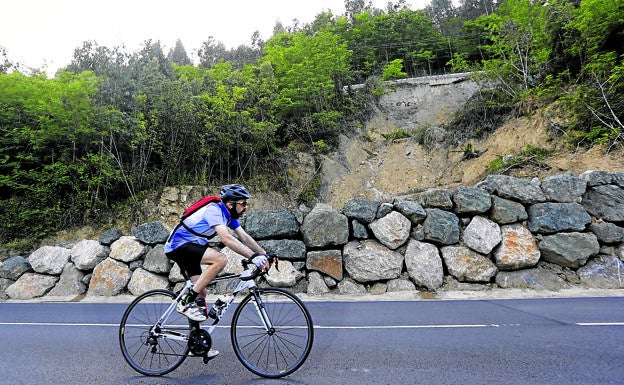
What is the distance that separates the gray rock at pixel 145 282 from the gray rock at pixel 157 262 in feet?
0.45

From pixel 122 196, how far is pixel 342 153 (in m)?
11.1

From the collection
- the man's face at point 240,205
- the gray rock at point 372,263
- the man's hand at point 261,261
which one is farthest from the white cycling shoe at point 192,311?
the gray rock at point 372,263

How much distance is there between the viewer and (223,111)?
15523 millimetres

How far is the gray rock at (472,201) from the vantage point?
8.52 meters

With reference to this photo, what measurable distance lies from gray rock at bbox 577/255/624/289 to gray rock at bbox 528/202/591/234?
0.81 meters

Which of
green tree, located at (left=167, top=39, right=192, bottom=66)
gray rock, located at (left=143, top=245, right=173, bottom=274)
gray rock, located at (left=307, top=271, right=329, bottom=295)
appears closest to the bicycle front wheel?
gray rock, located at (left=307, top=271, right=329, bottom=295)

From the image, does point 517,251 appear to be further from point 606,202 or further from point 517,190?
point 606,202

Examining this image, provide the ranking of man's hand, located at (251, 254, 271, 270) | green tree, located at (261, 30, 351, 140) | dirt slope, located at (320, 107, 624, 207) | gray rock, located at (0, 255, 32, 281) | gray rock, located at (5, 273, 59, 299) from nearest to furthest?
1. man's hand, located at (251, 254, 271, 270)
2. gray rock, located at (5, 273, 59, 299)
3. gray rock, located at (0, 255, 32, 281)
4. dirt slope, located at (320, 107, 624, 207)
5. green tree, located at (261, 30, 351, 140)

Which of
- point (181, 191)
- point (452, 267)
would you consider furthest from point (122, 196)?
point (452, 267)

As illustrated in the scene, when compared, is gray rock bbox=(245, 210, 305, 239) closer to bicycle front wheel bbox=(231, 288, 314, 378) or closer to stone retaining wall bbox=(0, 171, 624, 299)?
stone retaining wall bbox=(0, 171, 624, 299)

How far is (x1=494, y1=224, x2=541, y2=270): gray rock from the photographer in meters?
8.00

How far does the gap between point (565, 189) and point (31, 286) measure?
1402 centimetres

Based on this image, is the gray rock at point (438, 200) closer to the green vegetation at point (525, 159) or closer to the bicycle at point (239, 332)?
the green vegetation at point (525, 159)

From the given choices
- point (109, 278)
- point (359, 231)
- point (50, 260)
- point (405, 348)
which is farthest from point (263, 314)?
point (50, 260)
